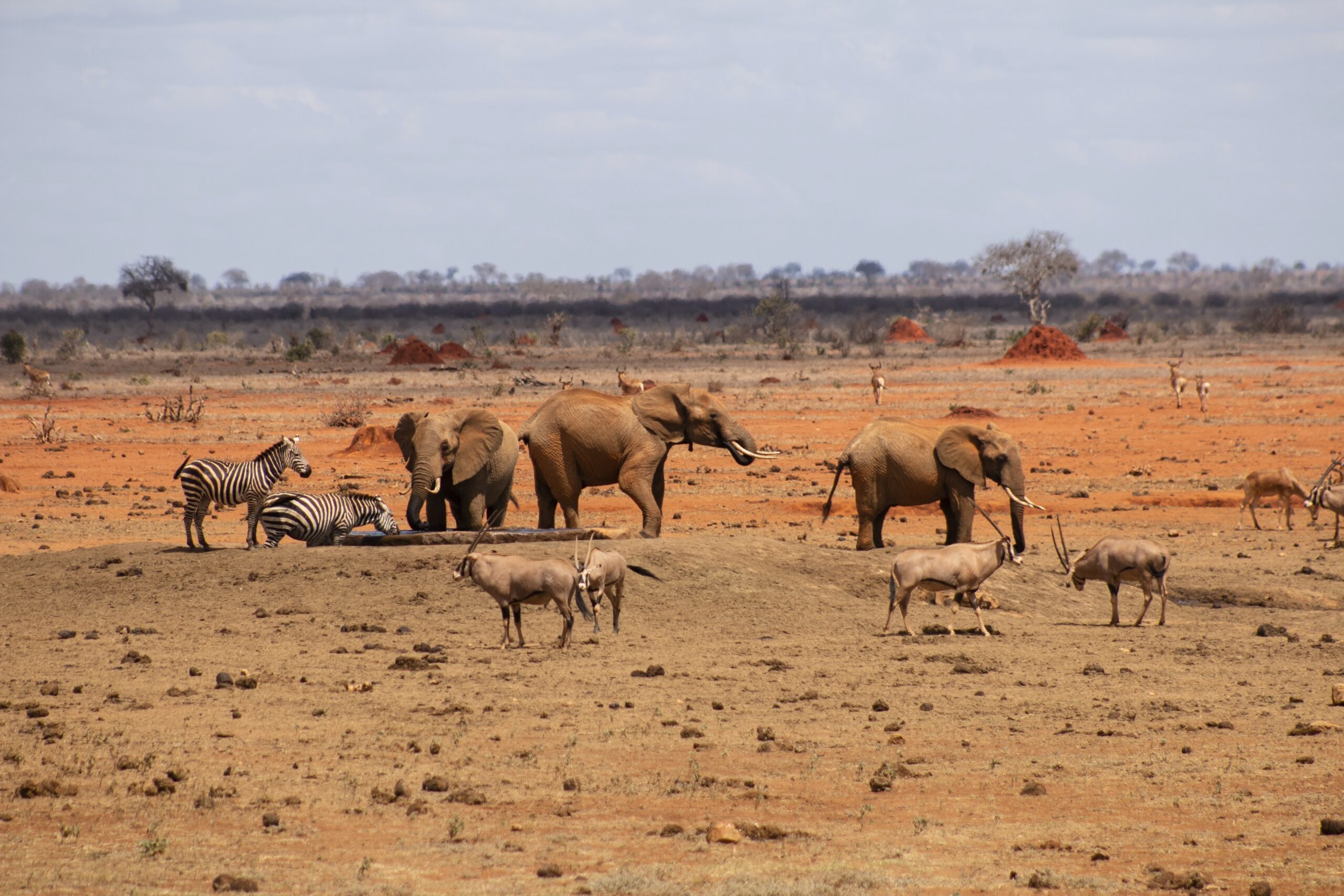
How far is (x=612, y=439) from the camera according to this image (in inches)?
614

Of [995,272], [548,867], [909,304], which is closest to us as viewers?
[548,867]

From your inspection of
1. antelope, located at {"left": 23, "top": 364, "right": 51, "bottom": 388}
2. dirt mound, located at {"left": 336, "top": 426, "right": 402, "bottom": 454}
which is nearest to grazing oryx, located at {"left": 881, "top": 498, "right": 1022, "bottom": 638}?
dirt mound, located at {"left": 336, "top": 426, "right": 402, "bottom": 454}

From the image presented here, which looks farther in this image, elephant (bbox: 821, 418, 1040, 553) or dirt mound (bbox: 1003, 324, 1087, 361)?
dirt mound (bbox: 1003, 324, 1087, 361)

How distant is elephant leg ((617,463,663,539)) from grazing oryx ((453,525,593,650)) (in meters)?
3.52

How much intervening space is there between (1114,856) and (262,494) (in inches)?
425

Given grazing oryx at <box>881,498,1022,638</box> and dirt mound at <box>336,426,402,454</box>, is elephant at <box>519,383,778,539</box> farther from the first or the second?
dirt mound at <box>336,426,402,454</box>

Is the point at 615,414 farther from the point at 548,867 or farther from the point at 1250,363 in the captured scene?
the point at 1250,363

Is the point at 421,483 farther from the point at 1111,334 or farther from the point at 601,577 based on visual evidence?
the point at 1111,334

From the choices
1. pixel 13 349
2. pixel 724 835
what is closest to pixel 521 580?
pixel 724 835

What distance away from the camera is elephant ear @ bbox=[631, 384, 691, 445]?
52.0ft

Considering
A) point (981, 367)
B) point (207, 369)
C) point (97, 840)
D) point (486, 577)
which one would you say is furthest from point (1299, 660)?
point (207, 369)

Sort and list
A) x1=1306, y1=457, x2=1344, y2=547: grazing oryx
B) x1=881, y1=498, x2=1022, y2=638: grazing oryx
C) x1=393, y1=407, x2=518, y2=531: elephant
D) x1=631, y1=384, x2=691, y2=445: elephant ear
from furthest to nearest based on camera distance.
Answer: x1=1306, y1=457, x2=1344, y2=547: grazing oryx < x1=631, y1=384, x2=691, y2=445: elephant ear < x1=393, y1=407, x2=518, y2=531: elephant < x1=881, y1=498, x2=1022, y2=638: grazing oryx

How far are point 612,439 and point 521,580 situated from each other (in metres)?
3.96

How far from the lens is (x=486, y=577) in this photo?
1190cm
